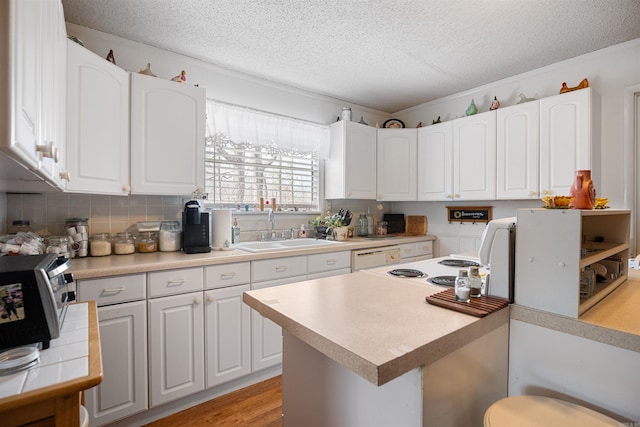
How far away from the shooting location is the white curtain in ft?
8.61

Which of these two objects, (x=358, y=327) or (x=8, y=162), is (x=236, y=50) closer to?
(x=8, y=162)

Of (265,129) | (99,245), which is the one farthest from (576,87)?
(99,245)

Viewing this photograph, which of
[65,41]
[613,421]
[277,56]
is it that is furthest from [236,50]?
[613,421]

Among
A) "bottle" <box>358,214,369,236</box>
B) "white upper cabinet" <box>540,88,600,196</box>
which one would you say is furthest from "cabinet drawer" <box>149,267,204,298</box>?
"white upper cabinet" <box>540,88,600,196</box>

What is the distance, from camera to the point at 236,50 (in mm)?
2389

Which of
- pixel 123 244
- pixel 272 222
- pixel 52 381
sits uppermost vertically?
pixel 272 222

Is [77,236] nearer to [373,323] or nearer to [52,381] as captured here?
[52,381]

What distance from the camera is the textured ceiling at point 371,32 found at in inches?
73.7

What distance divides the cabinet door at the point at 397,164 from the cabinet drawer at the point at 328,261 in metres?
1.05

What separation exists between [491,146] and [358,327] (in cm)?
262

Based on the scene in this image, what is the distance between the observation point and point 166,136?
213 cm

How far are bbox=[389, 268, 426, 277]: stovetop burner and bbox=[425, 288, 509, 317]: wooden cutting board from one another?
352mm

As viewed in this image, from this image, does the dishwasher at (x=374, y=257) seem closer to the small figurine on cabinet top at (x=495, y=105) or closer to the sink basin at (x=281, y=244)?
the sink basin at (x=281, y=244)

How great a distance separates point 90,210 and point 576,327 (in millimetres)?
2646
